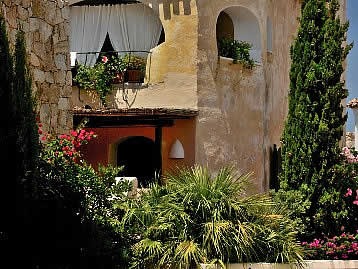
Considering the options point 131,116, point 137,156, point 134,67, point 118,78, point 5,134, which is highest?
point 134,67

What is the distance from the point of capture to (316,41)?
39.8 feet

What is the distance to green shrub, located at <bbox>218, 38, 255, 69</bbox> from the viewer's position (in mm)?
18094

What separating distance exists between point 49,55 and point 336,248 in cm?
621

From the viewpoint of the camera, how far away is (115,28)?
19328 millimetres

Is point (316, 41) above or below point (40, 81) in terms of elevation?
above

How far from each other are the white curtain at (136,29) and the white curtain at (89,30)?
1.33 feet

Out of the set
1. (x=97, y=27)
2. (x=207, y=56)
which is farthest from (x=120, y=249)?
(x=97, y=27)

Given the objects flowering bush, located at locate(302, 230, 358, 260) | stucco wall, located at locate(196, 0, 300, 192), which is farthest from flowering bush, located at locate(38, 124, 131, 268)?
stucco wall, located at locate(196, 0, 300, 192)

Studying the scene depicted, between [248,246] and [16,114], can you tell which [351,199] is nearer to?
[248,246]

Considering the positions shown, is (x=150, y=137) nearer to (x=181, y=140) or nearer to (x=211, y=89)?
(x=181, y=140)

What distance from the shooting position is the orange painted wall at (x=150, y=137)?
1739cm

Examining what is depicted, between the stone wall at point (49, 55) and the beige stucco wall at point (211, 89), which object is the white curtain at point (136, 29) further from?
the stone wall at point (49, 55)

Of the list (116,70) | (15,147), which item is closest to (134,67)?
(116,70)

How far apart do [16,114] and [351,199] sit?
7.74 meters
